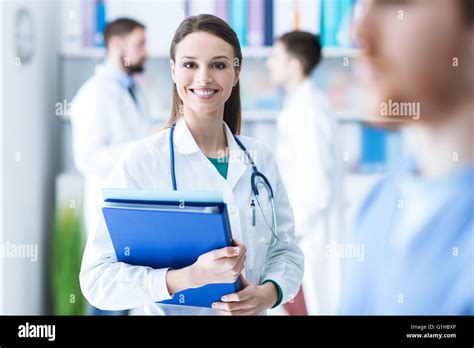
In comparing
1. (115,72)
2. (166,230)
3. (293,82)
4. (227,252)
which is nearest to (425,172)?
(227,252)

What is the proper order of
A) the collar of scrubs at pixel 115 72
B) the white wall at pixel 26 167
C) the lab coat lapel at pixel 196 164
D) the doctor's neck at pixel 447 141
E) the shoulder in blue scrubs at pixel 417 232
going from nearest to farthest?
the shoulder in blue scrubs at pixel 417 232 < the doctor's neck at pixel 447 141 < the lab coat lapel at pixel 196 164 < the white wall at pixel 26 167 < the collar of scrubs at pixel 115 72

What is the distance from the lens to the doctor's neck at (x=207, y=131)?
5.62ft

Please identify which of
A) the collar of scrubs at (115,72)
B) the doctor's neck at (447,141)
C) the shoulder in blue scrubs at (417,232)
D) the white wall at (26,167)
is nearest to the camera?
the shoulder in blue scrubs at (417,232)

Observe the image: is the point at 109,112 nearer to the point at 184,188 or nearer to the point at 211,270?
the point at 184,188

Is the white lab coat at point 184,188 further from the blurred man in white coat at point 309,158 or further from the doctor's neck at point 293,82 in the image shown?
the doctor's neck at point 293,82

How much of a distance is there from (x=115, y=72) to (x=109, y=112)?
147 millimetres

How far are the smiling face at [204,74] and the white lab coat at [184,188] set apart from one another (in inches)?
2.7

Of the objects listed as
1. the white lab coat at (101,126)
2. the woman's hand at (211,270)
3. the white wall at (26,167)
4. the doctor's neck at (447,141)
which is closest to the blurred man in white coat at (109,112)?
the white lab coat at (101,126)

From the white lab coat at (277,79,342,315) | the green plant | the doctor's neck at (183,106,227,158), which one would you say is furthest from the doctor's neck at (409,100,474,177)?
A: the green plant

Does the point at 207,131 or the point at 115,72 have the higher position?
the point at 115,72

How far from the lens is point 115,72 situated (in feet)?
7.53

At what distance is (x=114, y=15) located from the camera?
7.32 ft

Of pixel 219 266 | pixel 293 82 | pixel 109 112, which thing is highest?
pixel 293 82

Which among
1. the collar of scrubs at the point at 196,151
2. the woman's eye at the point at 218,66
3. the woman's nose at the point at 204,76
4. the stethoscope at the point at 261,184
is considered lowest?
the stethoscope at the point at 261,184
